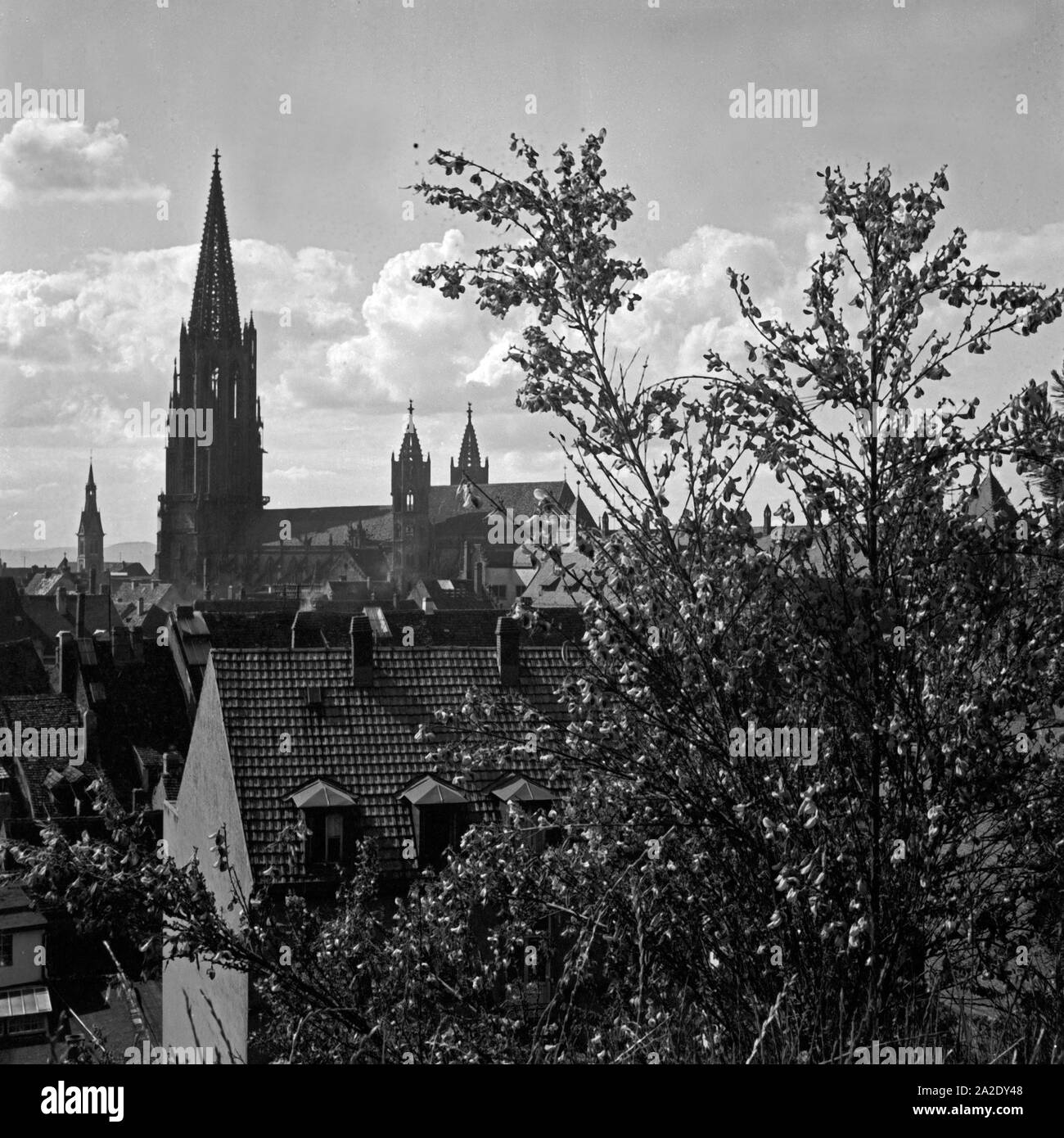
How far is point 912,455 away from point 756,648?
880 mm

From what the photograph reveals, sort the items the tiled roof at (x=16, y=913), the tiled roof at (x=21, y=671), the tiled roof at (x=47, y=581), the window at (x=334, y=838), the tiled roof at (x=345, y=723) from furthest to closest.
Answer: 1. the tiled roof at (x=47, y=581)
2. the tiled roof at (x=21, y=671)
3. the tiled roof at (x=16, y=913)
4. the tiled roof at (x=345, y=723)
5. the window at (x=334, y=838)

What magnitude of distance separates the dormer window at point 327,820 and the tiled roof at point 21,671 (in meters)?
22.4

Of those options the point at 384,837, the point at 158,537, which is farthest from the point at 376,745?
the point at 158,537

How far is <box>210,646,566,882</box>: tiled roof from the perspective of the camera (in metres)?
13.1

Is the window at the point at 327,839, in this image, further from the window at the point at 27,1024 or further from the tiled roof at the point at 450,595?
the tiled roof at the point at 450,595

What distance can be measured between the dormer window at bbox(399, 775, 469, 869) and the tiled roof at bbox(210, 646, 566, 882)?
0.19m

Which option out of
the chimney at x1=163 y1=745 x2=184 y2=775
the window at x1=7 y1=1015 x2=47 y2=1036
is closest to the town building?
the window at x1=7 y1=1015 x2=47 y2=1036

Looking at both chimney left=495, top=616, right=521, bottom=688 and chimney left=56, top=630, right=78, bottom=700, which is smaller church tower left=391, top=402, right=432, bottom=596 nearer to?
chimney left=56, top=630, right=78, bottom=700

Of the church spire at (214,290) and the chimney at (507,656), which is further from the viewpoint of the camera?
the church spire at (214,290)

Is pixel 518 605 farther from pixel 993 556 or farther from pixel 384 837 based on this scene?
pixel 384 837

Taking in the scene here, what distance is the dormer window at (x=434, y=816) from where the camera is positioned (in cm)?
1270

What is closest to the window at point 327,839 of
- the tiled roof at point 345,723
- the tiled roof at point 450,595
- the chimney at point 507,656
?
the tiled roof at point 345,723

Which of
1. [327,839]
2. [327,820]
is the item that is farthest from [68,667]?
[327,839]
